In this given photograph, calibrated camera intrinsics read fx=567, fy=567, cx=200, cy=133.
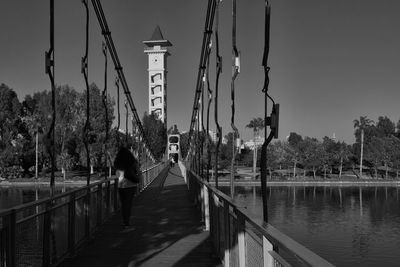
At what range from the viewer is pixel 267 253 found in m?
3.21

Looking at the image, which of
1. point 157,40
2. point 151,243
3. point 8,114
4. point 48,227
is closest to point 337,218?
point 8,114

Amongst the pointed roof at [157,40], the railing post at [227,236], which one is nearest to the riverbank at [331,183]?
the pointed roof at [157,40]

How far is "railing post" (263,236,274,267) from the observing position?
3.15 metres

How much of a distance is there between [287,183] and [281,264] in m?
80.0

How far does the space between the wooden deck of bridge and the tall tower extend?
106 meters

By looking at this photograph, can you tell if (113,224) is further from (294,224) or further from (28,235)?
(294,224)

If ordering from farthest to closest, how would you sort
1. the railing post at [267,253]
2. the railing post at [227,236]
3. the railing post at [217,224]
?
the railing post at [217,224] → the railing post at [227,236] → the railing post at [267,253]

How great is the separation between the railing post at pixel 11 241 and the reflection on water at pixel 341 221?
2446cm

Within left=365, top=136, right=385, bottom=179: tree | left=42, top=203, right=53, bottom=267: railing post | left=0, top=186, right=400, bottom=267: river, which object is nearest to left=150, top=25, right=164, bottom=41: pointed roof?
left=365, top=136, right=385, bottom=179: tree

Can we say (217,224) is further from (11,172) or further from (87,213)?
(11,172)

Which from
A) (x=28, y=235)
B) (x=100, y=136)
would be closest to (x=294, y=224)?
(x=100, y=136)

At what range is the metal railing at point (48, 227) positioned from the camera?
405 centimetres

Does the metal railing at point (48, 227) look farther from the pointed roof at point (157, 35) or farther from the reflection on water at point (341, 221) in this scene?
the pointed roof at point (157, 35)

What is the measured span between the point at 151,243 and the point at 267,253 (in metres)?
4.18
